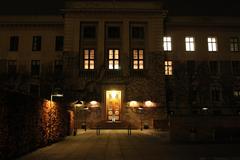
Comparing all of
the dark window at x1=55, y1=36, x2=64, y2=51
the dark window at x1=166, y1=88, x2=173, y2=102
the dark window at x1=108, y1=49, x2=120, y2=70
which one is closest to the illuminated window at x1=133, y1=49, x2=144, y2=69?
the dark window at x1=108, y1=49, x2=120, y2=70

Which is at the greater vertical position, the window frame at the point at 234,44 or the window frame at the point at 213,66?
the window frame at the point at 234,44

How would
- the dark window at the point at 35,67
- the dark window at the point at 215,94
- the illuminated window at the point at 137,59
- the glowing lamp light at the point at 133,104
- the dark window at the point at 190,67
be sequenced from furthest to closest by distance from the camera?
1. the dark window at the point at 35,67
2. the dark window at the point at 215,94
3. the dark window at the point at 190,67
4. the illuminated window at the point at 137,59
5. the glowing lamp light at the point at 133,104

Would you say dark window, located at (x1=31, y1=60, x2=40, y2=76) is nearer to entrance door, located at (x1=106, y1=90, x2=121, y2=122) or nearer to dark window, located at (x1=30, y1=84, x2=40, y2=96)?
dark window, located at (x1=30, y1=84, x2=40, y2=96)

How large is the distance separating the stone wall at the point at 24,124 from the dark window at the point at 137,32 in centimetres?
2318

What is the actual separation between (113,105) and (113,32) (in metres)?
10.2

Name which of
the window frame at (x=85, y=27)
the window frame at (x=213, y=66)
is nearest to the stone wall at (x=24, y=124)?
the window frame at (x=85, y=27)

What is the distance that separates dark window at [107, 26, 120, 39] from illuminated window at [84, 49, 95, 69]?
331cm

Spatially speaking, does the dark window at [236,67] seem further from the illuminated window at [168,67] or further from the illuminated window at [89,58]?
the illuminated window at [89,58]

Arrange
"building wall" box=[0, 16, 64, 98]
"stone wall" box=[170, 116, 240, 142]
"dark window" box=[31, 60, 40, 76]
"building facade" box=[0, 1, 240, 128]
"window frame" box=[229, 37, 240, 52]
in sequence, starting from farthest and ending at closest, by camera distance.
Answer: "window frame" box=[229, 37, 240, 52] → "dark window" box=[31, 60, 40, 76] → "building wall" box=[0, 16, 64, 98] → "building facade" box=[0, 1, 240, 128] → "stone wall" box=[170, 116, 240, 142]

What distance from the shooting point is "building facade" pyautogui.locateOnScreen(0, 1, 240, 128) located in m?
37.9

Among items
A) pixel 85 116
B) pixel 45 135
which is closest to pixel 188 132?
pixel 45 135

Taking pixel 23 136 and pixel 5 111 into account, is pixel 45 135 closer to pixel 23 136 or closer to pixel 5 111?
pixel 23 136

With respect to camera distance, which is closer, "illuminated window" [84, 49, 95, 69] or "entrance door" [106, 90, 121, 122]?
"entrance door" [106, 90, 121, 122]

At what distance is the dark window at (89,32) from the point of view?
3951cm
